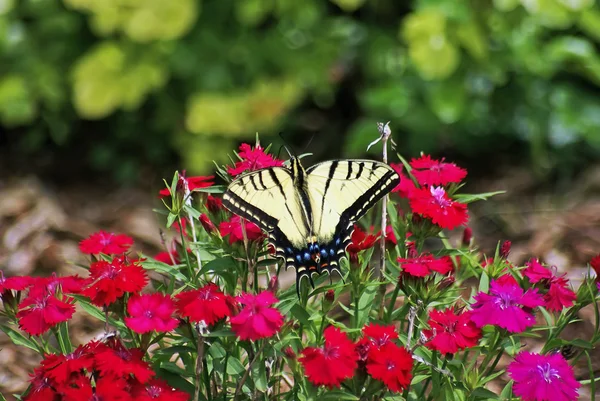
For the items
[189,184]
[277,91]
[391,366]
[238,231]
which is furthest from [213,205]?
[277,91]

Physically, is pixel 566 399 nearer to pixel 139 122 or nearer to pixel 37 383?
pixel 37 383

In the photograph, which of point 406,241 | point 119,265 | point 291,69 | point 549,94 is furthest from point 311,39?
point 119,265

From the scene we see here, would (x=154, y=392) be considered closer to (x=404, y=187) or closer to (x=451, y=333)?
(x=451, y=333)

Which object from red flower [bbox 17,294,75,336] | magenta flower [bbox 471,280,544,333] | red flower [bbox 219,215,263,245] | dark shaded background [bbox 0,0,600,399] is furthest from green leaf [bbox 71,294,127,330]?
dark shaded background [bbox 0,0,600,399]

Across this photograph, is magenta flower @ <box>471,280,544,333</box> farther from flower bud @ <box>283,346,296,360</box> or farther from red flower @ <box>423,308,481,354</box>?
flower bud @ <box>283,346,296,360</box>

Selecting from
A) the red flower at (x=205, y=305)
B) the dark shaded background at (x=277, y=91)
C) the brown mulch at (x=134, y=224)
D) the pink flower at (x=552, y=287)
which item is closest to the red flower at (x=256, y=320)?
the red flower at (x=205, y=305)

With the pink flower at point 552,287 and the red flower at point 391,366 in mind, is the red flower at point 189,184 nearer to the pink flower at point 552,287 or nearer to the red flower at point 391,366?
the red flower at point 391,366
